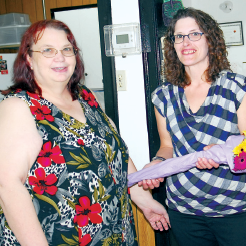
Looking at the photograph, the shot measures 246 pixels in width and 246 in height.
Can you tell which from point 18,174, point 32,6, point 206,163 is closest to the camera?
point 18,174

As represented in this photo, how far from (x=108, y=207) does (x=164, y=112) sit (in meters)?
0.54

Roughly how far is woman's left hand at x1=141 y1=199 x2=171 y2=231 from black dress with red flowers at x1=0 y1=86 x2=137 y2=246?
0.30 m

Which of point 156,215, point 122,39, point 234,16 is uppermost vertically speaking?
point 234,16

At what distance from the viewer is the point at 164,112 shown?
5.01 ft

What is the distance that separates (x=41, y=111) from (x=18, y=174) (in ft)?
0.81

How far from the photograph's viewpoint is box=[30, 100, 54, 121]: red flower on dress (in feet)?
3.78

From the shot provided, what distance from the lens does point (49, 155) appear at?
113 centimetres

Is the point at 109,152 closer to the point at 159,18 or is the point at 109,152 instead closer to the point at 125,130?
the point at 125,130

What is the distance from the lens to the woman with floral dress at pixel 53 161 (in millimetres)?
1072

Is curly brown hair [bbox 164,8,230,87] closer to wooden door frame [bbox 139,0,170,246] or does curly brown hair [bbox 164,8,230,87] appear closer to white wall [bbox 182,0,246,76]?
wooden door frame [bbox 139,0,170,246]

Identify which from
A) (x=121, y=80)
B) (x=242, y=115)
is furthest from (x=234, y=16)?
(x=242, y=115)

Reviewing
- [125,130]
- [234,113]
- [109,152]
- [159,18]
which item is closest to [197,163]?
[234,113]

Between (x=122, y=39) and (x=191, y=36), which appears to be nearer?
(x=191, y=36)

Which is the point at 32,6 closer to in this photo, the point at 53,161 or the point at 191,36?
the point at 191,36
